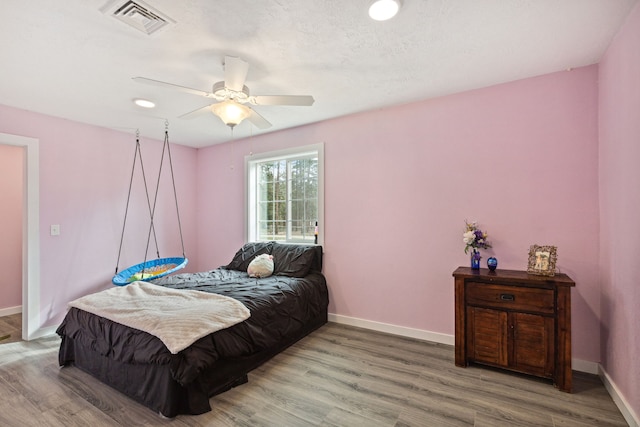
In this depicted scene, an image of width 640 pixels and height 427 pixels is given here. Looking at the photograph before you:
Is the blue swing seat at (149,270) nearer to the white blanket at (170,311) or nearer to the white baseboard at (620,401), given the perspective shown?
the white blanket at (170,311)

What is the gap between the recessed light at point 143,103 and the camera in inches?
121

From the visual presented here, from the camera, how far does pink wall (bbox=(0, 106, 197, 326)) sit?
3420mm

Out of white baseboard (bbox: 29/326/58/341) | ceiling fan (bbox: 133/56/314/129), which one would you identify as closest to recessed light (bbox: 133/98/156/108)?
ceiling fan (bbox: 133/56/314/129)

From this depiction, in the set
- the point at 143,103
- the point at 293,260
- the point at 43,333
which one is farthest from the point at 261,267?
the point at 43,333

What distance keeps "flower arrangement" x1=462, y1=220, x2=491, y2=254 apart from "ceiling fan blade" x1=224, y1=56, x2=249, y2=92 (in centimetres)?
230

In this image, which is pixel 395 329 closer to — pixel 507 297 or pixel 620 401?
pixel 507 297

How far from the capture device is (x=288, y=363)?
2.68 m

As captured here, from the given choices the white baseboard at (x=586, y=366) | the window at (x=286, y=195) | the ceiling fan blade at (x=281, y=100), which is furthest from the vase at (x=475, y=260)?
the ceiling fan blade at (x=281, y=100)

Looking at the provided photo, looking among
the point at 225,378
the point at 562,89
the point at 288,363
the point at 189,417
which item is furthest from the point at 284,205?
the point at 562,89

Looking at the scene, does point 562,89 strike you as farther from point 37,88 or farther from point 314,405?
point 37,88

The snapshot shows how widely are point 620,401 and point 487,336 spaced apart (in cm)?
81

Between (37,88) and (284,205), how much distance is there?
2.81 m

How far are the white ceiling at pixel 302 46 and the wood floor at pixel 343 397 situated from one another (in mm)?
2495

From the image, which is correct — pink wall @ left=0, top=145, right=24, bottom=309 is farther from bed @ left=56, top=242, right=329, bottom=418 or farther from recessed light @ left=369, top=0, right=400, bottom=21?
recessed light @ left=369, top=0, right=400, bottom=21
